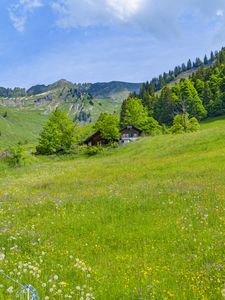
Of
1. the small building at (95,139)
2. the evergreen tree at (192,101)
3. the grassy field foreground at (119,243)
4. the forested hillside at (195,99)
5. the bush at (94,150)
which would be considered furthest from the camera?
the forested hillside at (195,99)

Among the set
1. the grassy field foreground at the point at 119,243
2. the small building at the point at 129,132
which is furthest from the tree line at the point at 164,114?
the grassy field foreground at the point at 119,243

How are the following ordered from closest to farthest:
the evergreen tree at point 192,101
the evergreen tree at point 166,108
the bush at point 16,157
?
the bush at point 16,157
the evergreen tree at point 192,101
the evergreen tree at point 166,108

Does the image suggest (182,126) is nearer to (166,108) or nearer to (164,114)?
(166,108)

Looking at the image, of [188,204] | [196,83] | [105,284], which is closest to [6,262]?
[105,284]

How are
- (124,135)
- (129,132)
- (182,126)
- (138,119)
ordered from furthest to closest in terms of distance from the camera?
(138,119), (129,132), (124,135), (182,126)

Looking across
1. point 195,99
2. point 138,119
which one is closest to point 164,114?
point 195,99

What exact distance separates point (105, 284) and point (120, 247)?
10.8ft

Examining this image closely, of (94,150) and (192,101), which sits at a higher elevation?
(192,101)

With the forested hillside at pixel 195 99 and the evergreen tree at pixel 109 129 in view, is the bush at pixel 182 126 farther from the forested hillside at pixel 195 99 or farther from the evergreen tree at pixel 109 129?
the forested hillside at pixel 195 99

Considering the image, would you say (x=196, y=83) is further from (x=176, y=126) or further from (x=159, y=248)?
(x=159, y=248)

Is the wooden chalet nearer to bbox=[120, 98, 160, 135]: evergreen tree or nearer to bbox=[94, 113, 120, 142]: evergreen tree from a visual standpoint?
bbox=[120, 98, 160, 135]: evergreen tree

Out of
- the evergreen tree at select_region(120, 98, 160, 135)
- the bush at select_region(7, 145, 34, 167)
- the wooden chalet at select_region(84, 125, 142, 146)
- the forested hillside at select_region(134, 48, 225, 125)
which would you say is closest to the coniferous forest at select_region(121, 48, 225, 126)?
the forested hillside at select_region(134, 48, 225, 125)

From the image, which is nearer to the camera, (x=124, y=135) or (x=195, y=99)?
(x=124, y=135)

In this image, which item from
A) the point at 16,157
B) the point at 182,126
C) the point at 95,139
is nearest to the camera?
the point at 16,157
